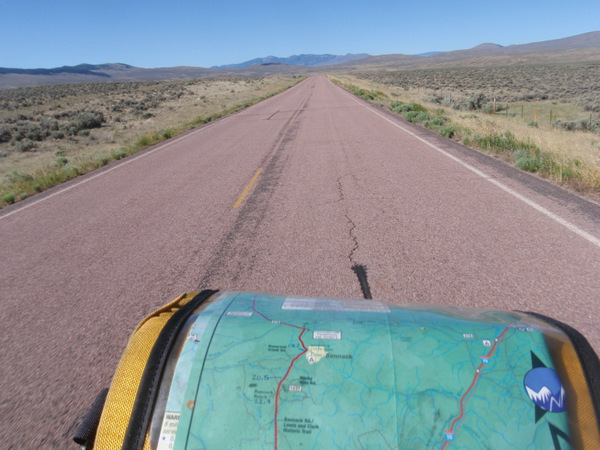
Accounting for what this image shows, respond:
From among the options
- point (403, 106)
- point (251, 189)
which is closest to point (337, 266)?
point (251, 189)

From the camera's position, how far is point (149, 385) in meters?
1.48

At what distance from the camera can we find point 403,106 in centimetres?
1948

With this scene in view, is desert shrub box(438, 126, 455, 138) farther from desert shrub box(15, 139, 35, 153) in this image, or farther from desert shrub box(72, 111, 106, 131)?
desert shrub box(72, 111, 106, 131)

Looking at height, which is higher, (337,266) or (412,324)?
(412,324)

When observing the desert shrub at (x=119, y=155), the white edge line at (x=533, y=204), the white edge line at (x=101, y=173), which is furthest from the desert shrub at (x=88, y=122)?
the white edge line at (x=533, y=204)

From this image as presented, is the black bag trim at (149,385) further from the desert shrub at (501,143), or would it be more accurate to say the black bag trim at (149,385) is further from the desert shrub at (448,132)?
the desert shrub at (448,132)

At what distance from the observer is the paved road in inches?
125

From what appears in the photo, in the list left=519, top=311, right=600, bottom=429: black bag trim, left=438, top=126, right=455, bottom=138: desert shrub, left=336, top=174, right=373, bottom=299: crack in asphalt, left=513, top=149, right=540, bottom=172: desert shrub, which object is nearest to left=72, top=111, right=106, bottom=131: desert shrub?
left=438, top=126, right=455, bottom=138: desert shrub

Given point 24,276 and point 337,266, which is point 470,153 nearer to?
point 337,266

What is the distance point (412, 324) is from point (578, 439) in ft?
2.19

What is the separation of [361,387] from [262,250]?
3.35m

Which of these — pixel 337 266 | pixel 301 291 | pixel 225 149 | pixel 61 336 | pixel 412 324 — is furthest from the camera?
pixel 225 149

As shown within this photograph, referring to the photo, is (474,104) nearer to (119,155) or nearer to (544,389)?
(119,155)

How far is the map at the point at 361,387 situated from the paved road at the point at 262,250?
157 centimetres
